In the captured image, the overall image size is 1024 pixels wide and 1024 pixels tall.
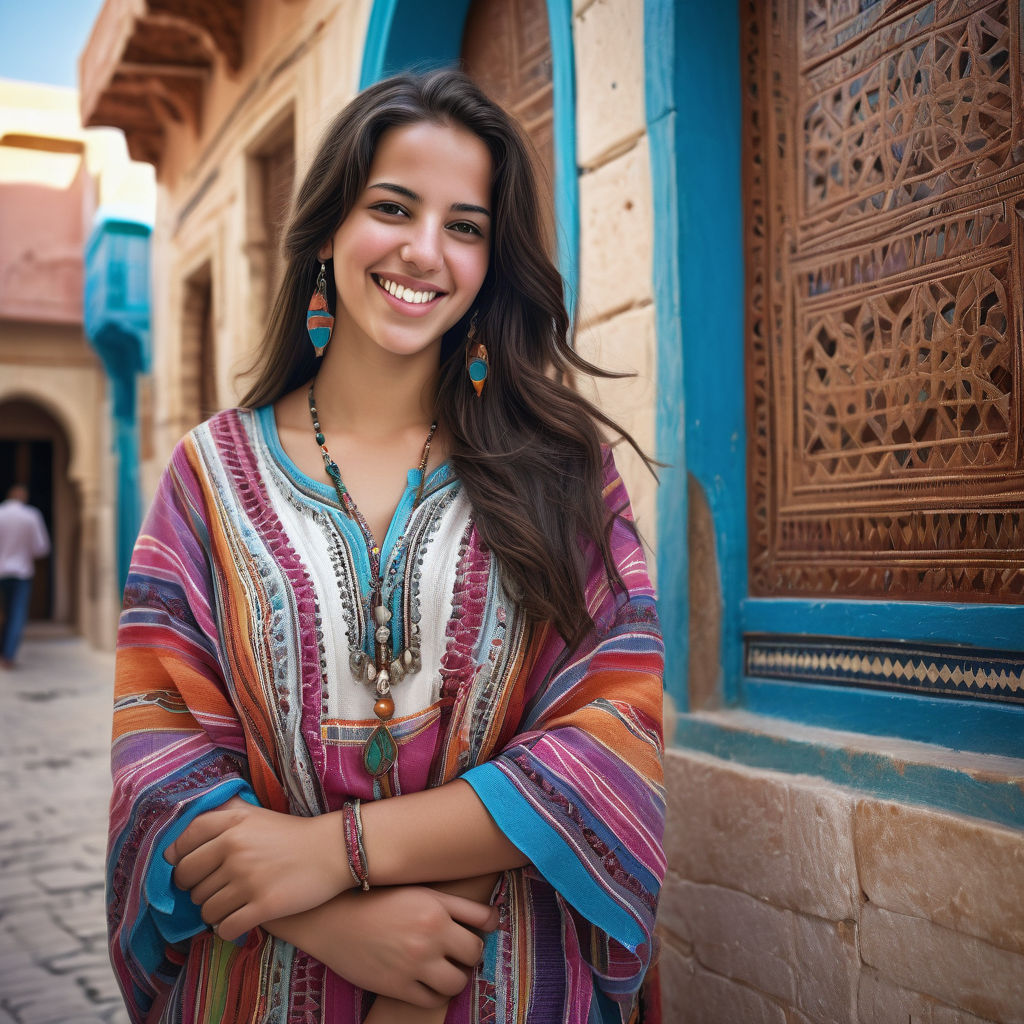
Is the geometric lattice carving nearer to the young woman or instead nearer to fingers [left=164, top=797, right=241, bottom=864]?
the young woman

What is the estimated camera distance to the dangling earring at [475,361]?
1.69 m

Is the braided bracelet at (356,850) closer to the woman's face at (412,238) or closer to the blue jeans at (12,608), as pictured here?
the woman's face at (412,238)

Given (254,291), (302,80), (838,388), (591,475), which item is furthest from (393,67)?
(591,475)

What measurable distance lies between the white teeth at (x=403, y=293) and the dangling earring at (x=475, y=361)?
0.18m

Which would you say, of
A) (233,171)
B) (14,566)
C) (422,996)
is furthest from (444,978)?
(14,566)

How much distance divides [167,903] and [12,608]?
10.4 m

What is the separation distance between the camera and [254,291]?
18.2 ft

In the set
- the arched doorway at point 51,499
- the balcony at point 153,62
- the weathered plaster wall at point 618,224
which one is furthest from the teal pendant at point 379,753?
the arched doorway at point 51,499

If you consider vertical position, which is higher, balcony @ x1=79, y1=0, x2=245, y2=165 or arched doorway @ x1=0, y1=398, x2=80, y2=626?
balcony @ x1=79, y1=0, x2=245, y2=165

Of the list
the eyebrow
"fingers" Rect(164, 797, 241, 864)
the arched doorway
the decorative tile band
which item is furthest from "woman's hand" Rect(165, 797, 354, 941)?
the arched doorway

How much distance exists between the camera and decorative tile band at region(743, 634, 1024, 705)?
1.65 metres

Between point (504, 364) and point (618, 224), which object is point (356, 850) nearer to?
point (504, 364)

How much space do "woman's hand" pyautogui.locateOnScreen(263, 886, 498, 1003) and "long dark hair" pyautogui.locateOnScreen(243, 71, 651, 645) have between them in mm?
433

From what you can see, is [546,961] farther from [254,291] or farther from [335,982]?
[254,291]
